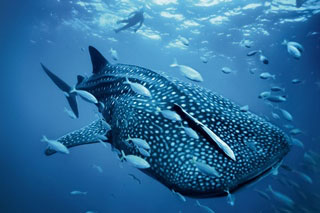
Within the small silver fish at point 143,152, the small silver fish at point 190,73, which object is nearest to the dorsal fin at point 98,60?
the small silver fish at point 190,73

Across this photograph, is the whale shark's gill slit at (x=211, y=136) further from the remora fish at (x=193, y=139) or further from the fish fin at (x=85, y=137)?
the fish fin at (x=85, y=137)

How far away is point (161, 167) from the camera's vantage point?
2047mm

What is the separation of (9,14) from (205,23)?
26.5 meters

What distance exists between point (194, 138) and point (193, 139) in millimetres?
14

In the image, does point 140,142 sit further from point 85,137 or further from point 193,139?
point 85,137

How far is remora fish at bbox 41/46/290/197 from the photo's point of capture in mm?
1738

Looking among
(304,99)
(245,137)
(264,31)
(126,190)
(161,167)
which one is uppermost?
(245,137)

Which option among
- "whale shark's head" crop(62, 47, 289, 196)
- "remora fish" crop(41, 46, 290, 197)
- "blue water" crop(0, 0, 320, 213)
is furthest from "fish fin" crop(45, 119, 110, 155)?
"blue water" crop(0, 0, 320, 213)

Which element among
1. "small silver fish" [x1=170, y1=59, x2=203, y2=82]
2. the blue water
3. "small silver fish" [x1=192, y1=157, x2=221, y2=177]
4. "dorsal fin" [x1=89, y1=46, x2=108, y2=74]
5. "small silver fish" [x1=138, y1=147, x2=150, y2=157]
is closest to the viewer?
"small silver fish" [x1=192, y1=157, x2=221, y2=177]

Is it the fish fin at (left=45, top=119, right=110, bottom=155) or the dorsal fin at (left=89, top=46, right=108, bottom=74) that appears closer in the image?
the fish fin at (left=45, top=119, right=110, bottom=155)

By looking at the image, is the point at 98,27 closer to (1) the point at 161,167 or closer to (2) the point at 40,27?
(2) the point at 40,27

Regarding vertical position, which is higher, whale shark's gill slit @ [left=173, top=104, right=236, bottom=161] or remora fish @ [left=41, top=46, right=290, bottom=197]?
whale shark's gill slit @ [left=173, top=104, right=236, bottom=161]

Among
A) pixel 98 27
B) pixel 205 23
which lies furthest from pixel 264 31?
pixel 98 27

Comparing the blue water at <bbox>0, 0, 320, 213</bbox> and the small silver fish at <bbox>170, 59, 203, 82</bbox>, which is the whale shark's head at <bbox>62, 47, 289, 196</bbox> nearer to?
the small silver fish at <bbox>170, 59, 203, 82</bbox>
